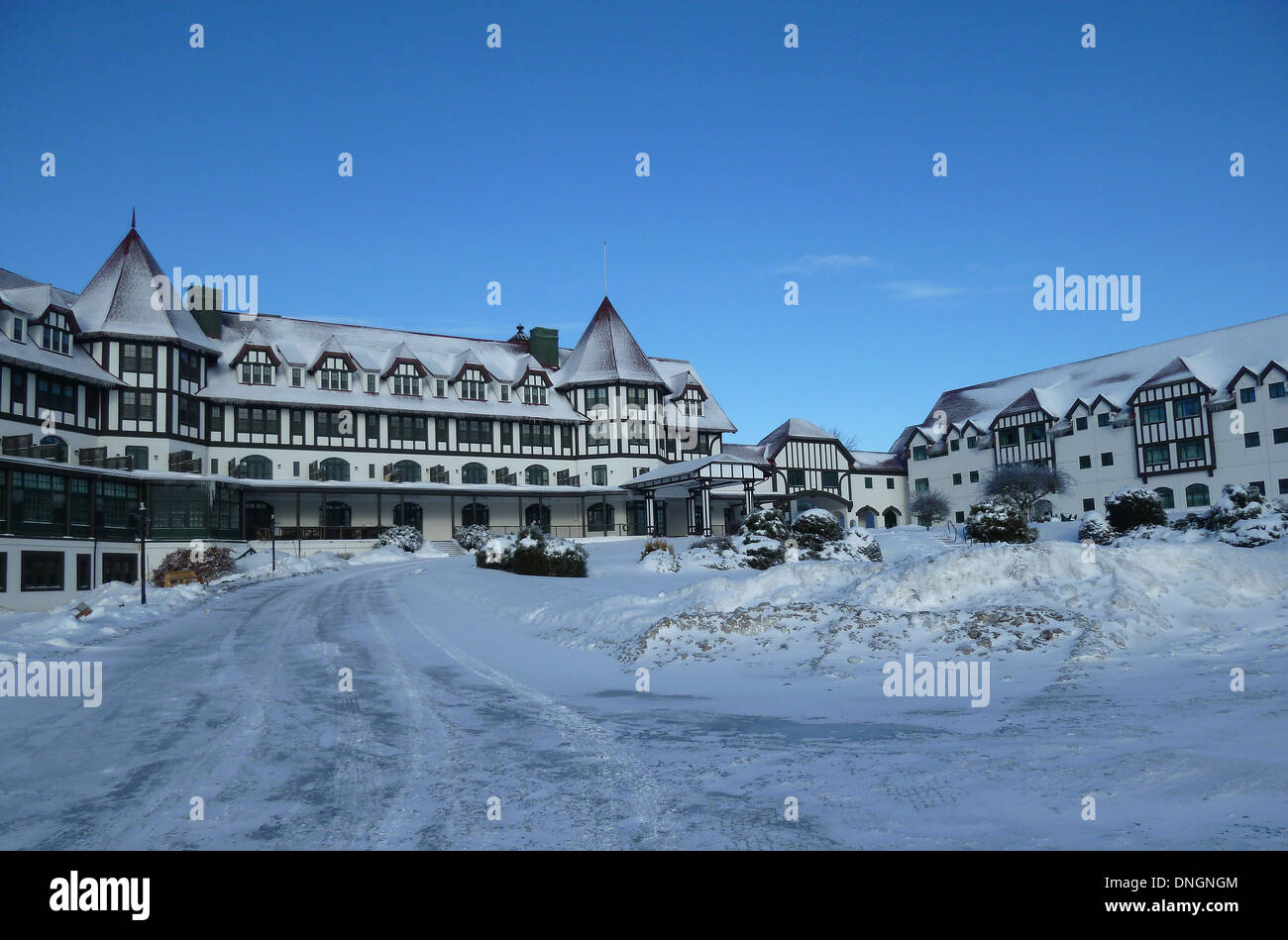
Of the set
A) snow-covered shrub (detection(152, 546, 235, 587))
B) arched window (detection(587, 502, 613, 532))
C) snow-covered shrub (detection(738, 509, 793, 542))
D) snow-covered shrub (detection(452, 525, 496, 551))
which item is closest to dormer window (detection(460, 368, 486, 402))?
arched window (detection(587, 502, 613, 532))

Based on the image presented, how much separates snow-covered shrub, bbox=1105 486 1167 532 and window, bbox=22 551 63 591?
4041 cm

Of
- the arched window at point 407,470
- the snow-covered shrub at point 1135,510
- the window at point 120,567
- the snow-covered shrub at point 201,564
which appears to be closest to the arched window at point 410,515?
the arched window at point 407,470

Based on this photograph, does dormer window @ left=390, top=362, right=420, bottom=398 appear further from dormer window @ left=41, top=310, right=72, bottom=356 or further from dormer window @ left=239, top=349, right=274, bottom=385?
dormer window @ left=41, top=310, right=72, bottom=356

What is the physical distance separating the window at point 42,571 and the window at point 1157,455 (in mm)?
55147

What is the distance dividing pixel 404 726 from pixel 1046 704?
6229 mm

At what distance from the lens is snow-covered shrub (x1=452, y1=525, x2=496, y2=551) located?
46.2 m

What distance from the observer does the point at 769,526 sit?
32.1 meters

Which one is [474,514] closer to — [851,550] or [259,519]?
[259,519]

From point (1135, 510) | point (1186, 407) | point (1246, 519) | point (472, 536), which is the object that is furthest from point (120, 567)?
point (1186, 407)

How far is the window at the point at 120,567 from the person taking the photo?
37.9 metres

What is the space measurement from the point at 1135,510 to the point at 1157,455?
24.1 meters

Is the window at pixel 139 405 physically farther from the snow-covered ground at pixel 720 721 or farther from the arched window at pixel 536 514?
the snow-covered ground at pixel 720 721
